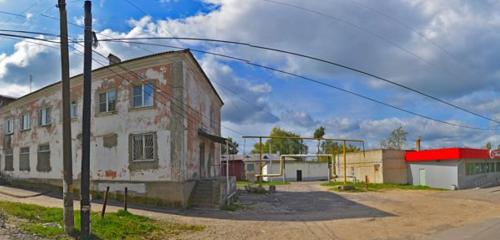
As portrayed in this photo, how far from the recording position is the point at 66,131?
13391 mm

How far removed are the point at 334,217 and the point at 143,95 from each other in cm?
1092

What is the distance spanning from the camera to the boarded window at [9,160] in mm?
34094

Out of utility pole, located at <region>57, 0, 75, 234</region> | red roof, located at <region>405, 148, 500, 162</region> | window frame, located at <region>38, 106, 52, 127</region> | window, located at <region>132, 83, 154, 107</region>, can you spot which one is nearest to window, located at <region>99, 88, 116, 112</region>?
window, located at <region>132, 83, 154, 107</region>

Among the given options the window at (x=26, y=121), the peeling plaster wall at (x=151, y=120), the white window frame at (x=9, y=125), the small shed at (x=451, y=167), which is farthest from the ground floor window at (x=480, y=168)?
the white window frame at (x=9, y=125)

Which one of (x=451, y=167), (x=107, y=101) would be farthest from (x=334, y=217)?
(x=451, y=167)

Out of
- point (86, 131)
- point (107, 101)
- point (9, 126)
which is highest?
point (107, 101)

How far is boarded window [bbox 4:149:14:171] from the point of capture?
34.1 m

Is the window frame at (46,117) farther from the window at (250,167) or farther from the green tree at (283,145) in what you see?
the green tree at (283,145)

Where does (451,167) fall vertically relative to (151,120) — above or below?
below

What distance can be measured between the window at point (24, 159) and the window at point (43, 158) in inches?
74.8

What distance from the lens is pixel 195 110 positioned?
25.0 meters

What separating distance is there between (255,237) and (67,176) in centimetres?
583

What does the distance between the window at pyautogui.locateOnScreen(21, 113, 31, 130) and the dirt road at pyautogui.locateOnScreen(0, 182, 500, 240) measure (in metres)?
9.07

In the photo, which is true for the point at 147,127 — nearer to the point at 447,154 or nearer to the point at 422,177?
the point at 447,154
